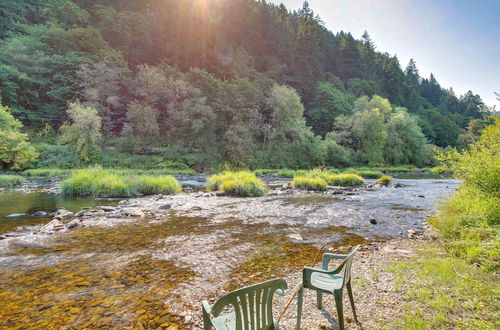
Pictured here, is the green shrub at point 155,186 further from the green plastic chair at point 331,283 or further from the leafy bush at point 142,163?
the leafy bush at point 142,163

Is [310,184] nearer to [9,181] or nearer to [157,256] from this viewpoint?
[157,256]

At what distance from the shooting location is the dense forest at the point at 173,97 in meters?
37.1

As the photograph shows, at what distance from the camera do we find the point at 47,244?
20.7 ft

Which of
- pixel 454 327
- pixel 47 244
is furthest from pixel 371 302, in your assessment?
pixel 47 244

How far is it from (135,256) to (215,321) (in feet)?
13.0

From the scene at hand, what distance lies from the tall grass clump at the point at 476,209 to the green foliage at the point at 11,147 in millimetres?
30848

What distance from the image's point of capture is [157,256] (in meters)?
5.58

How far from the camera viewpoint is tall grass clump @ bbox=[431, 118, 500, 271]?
446 cm

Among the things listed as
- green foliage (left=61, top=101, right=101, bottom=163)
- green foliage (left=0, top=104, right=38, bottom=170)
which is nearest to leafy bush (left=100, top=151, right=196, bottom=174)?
green foliage (left=61, top=101, right=101, bottom=163)

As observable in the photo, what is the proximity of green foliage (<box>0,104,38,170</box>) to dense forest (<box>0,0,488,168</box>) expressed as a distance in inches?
10.3

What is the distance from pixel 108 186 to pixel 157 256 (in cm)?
1061

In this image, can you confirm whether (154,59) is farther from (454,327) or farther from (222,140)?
(454,327)

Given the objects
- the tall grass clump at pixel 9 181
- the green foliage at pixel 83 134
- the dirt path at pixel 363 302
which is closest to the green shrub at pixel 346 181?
the dirt path at pixel 363 302

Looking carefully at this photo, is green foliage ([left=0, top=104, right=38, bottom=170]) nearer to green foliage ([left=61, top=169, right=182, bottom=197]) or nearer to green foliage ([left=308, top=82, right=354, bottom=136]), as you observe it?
green foliage ([left=61, top=169, right=182, bottom=197])
